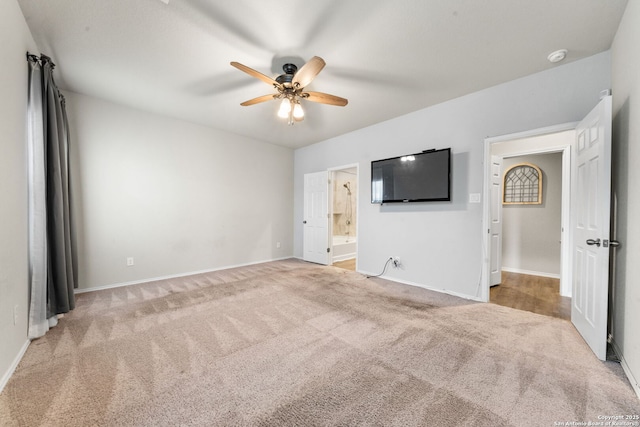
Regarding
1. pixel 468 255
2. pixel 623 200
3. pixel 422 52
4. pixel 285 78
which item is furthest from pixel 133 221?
pixel 623 200

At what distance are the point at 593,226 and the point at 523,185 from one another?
3190 mm

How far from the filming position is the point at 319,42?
2223mm

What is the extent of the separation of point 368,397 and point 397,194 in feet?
9.66

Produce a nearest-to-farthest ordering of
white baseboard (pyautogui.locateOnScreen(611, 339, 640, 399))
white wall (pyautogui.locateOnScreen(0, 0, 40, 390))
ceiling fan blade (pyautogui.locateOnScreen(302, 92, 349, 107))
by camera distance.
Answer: white baseboard (pyautogui.locateOnScreen(611, 339, 640, 399)) → white wall (pyautogui.locateOnScreen(0, 0, 40, 390)) → ceiling fan blade (pyautogui.locateOnScreen(302, 92, 349, 107))

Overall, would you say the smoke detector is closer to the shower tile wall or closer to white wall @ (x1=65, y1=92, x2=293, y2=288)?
the shower tile wall

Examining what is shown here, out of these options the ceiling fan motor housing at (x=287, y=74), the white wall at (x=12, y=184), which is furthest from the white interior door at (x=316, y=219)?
the white wall at (x=12, y=184)

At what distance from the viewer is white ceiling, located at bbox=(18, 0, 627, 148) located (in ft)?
6.15

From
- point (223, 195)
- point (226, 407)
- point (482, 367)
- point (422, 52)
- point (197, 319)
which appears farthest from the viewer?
point (223, 195)

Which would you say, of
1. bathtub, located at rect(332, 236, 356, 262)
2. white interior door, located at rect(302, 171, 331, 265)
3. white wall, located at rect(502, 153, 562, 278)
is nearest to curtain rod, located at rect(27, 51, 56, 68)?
white interior door, located at rect(302, 171, 331, 265)

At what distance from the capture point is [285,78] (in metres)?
2.48

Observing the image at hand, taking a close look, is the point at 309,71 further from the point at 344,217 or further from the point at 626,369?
the point at 344,217

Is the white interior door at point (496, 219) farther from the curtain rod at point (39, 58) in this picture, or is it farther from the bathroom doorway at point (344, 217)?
the curtain rod at point (39, 58)

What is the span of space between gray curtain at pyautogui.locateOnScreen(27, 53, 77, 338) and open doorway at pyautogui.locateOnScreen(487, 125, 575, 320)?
15.7 feet

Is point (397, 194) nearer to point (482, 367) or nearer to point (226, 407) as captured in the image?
point (482, 367)
